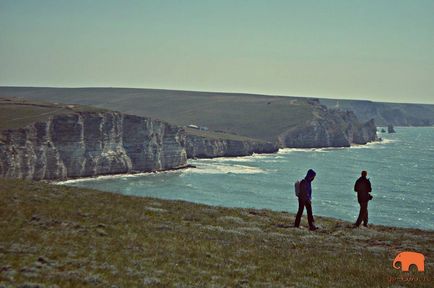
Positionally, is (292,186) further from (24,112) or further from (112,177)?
(24,112)

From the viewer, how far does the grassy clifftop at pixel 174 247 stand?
14305 mm

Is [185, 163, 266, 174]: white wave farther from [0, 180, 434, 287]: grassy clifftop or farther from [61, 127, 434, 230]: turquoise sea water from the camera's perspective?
[0, 180, 434, 287]: grassy clifftop

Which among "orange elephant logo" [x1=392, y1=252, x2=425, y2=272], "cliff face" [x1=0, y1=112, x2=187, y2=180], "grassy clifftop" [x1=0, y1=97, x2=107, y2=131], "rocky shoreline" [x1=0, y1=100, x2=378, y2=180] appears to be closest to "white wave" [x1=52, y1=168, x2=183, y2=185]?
"rocky shoreline" [x1=0, y1=100, x2=378, y2=180]

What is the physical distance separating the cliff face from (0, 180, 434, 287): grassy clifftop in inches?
3191

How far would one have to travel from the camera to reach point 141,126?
14100cm

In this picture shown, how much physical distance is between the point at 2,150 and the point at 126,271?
3702 inches

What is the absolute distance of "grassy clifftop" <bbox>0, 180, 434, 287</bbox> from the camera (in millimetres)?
14305

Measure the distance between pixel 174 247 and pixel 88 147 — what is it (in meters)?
110

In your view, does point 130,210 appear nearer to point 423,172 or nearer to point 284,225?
point 284,225

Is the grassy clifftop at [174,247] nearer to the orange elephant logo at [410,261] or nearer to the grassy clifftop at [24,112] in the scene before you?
the orange elephant logo at [410,261]

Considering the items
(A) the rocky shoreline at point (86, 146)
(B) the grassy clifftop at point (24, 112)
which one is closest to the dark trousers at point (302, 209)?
(A) the rocky shoreline at point (86, 146)

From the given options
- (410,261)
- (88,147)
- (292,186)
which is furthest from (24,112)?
(410,261)

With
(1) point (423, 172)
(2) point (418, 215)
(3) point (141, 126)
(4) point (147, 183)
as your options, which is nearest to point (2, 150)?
(4) point (147, 183)

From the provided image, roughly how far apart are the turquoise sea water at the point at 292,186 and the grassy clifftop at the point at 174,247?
54.9 meters
